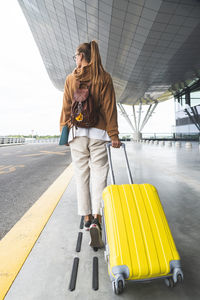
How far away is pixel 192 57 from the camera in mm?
21781

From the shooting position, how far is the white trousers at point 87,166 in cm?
214

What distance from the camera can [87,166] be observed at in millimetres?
2213

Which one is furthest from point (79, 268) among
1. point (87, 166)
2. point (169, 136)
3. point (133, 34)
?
point (169, 136)

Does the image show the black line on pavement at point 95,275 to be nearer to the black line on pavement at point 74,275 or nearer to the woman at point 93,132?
the black line on pavement at point 74,275

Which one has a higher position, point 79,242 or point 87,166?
point 87,166

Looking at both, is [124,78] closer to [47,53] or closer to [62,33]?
A: [62,33]

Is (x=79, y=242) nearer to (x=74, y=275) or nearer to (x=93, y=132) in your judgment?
(x=74, y=275)

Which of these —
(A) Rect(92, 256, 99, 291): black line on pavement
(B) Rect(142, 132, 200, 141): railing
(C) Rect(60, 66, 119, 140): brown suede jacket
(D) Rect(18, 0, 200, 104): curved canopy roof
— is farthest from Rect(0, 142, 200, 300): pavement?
(B) Rect(142, 132, 200, 141): railing

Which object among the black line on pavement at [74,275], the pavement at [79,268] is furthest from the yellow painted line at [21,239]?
Answer: the black line on pavement at [74,275]

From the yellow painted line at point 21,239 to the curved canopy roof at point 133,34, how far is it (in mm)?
16874

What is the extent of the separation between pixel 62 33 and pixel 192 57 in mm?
15633

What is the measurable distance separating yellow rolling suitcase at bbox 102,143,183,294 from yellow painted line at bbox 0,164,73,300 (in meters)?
0.75

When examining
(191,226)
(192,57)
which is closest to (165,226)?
(191,226)

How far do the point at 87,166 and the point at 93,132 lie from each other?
36 centimetres
